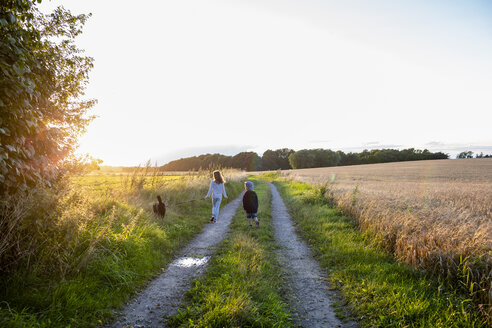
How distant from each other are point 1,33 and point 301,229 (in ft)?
31.8

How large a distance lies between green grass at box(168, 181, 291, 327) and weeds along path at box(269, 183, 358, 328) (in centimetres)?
28

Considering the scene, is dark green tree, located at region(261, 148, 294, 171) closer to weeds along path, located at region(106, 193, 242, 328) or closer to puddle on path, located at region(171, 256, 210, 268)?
weeds along path, located at region(106, 193, 242, 328)

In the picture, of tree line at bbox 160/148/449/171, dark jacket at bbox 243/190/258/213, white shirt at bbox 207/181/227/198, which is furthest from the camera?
tree line at bbox 160/148/449/171

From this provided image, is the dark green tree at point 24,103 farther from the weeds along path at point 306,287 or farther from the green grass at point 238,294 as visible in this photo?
the weeds along path at point 306,287

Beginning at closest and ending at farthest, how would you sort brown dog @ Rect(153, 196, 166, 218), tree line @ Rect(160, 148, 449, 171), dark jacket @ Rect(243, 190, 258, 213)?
brown dog @ Rect(153, 196, 166, 218)
dark jacket @ Rect(243, 190, 258, 213)
tree line @ Rect(160, 148, 449, 171)

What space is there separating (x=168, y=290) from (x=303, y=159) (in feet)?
327

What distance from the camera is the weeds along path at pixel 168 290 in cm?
371

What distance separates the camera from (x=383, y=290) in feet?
14.7

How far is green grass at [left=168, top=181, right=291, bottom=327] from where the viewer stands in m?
3.52

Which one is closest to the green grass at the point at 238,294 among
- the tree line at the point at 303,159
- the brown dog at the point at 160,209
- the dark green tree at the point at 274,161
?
the brown dog at the point at 160,209

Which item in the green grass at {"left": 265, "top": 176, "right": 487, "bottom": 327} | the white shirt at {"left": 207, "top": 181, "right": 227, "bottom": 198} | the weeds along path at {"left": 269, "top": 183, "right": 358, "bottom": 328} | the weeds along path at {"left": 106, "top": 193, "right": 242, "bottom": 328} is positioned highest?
the white shirt at {"left": 207, "top": 181, "right": 227, "bottom": 198}

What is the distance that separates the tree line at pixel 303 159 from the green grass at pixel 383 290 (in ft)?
265

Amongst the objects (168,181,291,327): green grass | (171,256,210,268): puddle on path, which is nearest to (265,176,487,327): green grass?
(168,181,291,327): green grass

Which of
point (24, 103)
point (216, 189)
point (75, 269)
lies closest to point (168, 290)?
point (75, 269)
